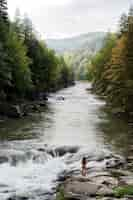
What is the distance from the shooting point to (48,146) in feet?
120

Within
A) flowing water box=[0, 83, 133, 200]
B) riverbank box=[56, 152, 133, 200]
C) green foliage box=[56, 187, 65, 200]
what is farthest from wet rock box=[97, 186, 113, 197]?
flowing water box=[0, 83, 133, 200]

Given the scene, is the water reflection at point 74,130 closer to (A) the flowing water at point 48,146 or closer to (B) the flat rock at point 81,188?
(A) the flowing water at point 48,146

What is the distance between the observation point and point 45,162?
3247cm

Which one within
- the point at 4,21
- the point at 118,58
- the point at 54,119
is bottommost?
the point at 54,119

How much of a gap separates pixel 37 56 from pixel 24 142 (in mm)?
52138

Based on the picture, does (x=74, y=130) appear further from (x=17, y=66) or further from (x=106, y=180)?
(x=17, y=66)

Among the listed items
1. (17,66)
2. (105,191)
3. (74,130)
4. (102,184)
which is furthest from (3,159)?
(17,66)

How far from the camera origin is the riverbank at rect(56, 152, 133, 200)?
72.1 ft

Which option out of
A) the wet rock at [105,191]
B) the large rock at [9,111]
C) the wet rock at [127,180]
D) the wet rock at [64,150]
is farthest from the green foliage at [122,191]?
the large rock at [9,111]

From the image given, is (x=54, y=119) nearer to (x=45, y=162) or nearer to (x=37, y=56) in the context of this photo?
(x=45, y=162)

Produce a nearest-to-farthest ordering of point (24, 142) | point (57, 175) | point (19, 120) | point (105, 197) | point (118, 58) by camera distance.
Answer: point (105, 197), point (57, 175), point (24, 142), point (19, 120), point (118, 58)

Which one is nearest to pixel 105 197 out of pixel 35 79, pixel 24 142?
pixel 24 142

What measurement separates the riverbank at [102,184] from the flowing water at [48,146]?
3.84 feet

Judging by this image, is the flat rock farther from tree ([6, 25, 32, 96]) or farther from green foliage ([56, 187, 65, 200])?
tree ([6, 25, 32, 96])
